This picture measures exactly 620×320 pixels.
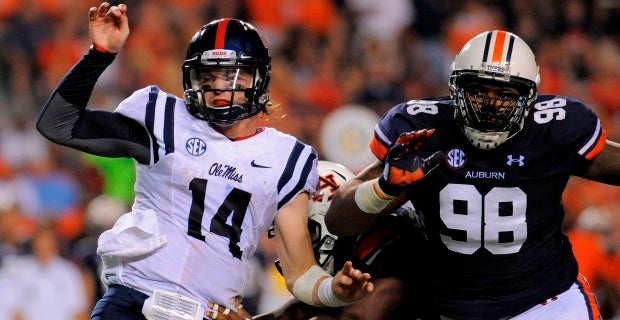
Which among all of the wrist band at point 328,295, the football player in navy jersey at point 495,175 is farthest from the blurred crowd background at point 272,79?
the wrist band at point 328,295

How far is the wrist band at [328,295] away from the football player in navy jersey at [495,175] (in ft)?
0.89

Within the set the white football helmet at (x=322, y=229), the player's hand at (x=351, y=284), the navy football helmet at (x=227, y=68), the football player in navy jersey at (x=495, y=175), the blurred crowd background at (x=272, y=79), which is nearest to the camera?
the player's hand at (x=351, y=284)

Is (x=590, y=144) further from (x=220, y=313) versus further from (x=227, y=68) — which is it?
(x=220, y=313)

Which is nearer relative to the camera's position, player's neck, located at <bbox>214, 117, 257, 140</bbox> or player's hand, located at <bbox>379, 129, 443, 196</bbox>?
player's hand, located at <bbox>379, 129, 443, 196</bbox>

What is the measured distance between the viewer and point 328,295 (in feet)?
13.9

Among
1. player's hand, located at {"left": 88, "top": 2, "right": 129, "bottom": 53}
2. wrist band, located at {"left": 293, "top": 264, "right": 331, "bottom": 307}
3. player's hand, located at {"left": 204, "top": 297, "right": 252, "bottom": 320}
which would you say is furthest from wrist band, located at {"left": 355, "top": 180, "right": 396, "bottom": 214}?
player's hand, located at {"left": 88, "top": 2, "right": 129, "bottom": 53}

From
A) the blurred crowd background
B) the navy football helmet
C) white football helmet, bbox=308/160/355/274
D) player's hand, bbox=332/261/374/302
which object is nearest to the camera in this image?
player's hand, bbox=332/261/374/302

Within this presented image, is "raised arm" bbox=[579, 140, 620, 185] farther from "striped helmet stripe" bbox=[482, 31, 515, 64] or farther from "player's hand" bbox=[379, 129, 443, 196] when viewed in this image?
"player's hand" bbox=[379, 129, 443, 196]

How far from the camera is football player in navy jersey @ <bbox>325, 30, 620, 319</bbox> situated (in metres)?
4.38

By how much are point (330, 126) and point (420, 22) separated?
2898 mm

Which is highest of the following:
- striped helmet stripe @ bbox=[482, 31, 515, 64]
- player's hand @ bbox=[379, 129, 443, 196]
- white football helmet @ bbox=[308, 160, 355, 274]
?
striped helmet stripe @ bbox=[482, 31, 515, 64]

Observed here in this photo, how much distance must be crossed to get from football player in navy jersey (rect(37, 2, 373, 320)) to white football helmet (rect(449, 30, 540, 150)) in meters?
0.57

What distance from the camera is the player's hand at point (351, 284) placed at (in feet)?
13.2

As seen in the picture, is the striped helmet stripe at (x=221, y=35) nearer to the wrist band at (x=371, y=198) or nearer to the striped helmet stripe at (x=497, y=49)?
the wrist band at (x=371, y=198)
